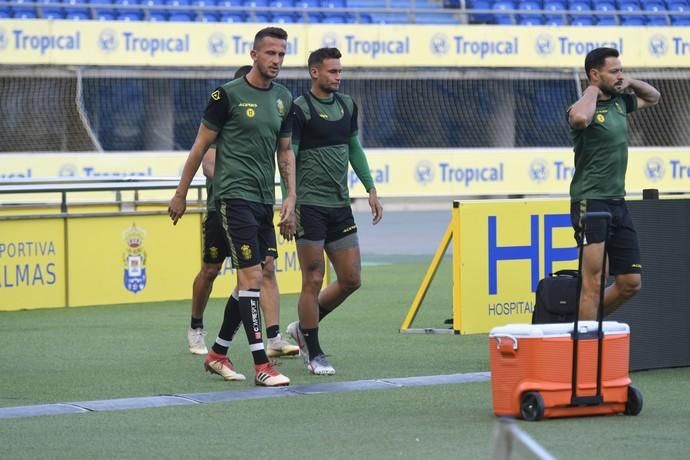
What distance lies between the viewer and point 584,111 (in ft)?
26.1

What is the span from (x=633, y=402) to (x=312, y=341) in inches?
98.0

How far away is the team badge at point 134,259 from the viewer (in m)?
14.2

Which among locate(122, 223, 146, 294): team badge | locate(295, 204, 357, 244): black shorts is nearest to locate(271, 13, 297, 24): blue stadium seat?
locate(122, 223, 146, 294): team badge

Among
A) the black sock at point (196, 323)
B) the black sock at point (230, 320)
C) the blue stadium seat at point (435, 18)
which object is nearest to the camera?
the black sock at point (230, 320)

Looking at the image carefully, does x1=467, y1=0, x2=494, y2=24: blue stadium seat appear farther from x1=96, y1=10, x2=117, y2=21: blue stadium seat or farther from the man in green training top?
the man in green training top

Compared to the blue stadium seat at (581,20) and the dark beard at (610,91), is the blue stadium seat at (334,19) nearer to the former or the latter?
the blue stadium seat at (581,20)

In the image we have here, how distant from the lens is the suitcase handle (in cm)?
692

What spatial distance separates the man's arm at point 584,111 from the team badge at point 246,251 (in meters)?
1.97

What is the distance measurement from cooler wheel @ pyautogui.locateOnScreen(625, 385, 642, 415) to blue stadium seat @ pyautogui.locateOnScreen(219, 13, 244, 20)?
21752 mm

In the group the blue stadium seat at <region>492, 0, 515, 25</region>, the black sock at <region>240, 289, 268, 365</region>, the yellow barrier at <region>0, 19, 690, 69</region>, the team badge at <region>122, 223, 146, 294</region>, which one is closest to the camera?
the black sock at <region>240, 289, 268, 365</region>

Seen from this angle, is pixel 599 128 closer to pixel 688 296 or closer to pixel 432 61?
pixel 688 296

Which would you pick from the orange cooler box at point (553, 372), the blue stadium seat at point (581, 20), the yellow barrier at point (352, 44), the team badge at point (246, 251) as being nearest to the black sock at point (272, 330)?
the team badge at point (246, 251)

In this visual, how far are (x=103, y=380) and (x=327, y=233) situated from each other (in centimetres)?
167

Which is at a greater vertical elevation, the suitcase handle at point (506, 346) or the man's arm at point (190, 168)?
the man's arm at point (190, 168)
